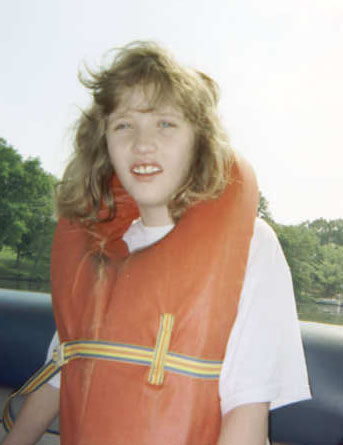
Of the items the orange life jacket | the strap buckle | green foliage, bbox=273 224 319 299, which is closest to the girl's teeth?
the orange life jacket

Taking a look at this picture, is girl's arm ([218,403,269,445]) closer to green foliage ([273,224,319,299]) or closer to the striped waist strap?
the striped waist strap

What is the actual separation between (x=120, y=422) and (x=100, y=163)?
62 cm

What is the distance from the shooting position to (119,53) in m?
1.10

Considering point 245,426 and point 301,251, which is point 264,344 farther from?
point 301,251

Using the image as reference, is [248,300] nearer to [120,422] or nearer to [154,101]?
[120,422]

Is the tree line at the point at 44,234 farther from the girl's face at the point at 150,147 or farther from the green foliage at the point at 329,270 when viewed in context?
the girl's face at the point at 150,147

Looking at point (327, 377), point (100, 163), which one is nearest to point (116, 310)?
point (100, 163)

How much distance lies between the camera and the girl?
867mm

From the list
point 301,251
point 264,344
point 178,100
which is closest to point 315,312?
point 264,344

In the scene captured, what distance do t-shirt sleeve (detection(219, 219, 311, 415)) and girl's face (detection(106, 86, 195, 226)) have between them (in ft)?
0.75

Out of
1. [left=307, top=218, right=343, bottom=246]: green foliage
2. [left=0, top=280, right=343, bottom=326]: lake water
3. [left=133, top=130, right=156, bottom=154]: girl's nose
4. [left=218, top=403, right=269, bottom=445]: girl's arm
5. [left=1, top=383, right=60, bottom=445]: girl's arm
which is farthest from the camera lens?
[left=307, top=218, right=343, bottom=246]: green foliage

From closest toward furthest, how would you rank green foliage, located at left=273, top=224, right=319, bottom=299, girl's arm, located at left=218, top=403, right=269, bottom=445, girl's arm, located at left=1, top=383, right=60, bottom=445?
girl's arm, located at left=218, top=403, right=269, bottom=445 < girl's arm, located at left=1, top=383, right=60, bottom=445 < green foliage, located at left=273, top=224, right=319, bottom=299

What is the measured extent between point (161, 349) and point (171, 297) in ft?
0.32

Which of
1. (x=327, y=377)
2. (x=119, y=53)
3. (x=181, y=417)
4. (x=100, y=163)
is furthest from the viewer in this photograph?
(x=327, y=377)
